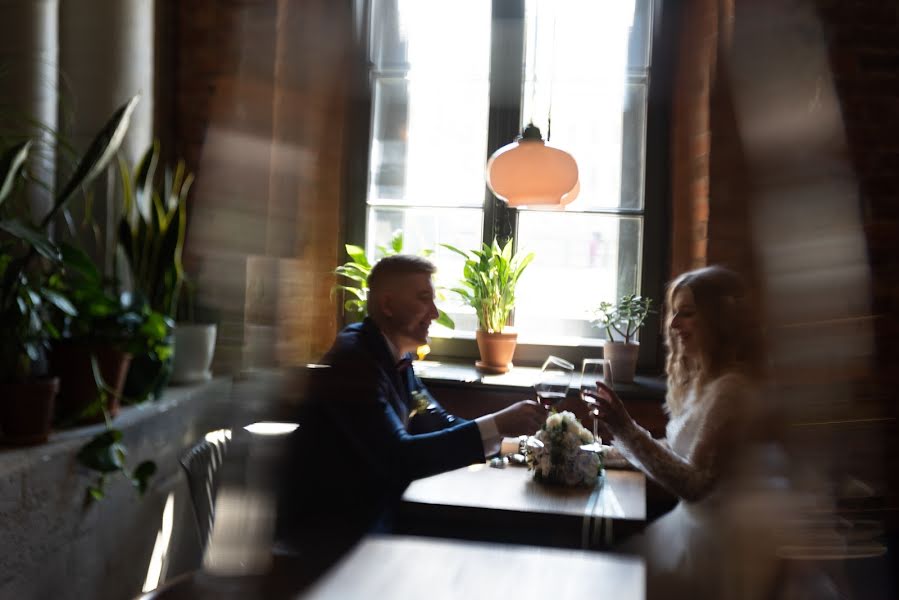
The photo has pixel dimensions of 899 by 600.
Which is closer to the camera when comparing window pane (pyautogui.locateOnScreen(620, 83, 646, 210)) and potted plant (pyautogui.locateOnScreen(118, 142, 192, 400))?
potted plant (pyautogui.locateOnScreen(118, 142, 192, 400))

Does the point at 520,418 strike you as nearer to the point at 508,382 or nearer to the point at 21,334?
the point at 508,382

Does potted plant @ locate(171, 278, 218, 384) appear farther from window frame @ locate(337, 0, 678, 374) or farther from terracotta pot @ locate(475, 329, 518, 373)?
terracotta pot @ locate(475, 329, 518, 373)

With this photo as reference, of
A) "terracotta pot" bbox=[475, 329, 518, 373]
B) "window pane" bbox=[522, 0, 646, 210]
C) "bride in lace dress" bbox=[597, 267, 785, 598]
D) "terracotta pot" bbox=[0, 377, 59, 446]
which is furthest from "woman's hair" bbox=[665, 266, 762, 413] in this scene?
"terracotta pot" bbox=[0, 377, 59, 446]

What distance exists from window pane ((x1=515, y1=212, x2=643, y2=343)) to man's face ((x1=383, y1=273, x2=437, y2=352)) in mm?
1075

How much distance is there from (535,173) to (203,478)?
4.26 feet

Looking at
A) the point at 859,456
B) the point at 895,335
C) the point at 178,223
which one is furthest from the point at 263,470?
the point at 895,335

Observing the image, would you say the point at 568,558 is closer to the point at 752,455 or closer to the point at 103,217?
the point at 752,455

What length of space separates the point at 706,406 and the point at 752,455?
18 cm

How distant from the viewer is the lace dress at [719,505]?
7.01 feet

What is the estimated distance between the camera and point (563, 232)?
3.70 meters

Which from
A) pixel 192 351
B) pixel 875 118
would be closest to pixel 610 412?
pixel 192 351

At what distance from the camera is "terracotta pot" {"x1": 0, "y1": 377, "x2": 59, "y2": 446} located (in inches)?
77.5

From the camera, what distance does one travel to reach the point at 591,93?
12.0ft

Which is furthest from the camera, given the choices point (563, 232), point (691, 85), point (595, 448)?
point (563, 232)
